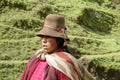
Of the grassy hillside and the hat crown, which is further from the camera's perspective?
the grassy hillside

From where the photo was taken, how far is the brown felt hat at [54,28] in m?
3.32

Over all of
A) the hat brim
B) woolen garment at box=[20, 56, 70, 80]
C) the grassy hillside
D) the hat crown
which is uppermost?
the hat crown

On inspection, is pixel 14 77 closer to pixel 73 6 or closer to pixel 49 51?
pixel 49 51

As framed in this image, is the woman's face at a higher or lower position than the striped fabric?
higher

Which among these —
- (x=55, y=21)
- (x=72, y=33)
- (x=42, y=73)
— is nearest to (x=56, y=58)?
(x=42, y=73)

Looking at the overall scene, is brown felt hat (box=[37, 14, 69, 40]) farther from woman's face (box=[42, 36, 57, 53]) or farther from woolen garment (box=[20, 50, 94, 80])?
woolen garment (box=[20, 50, 94, 80])

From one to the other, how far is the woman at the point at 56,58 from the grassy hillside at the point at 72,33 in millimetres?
4222

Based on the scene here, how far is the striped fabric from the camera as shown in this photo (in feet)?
10.7

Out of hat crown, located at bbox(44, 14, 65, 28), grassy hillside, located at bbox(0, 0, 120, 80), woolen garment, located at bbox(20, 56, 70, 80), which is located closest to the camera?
woolen garment, located at bbox(20, 56, 70, 80)

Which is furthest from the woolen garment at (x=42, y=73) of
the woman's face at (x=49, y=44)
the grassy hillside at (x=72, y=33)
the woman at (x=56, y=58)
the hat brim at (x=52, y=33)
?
the grassy hillside at (x=72, y=33)

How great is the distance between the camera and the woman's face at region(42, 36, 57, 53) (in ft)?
11.0

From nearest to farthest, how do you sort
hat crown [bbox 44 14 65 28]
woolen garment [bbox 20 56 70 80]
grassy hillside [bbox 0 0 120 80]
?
woolen garment [bbox 20 56 70 80] → hat crown [bbox 44 14 65 28] → grassy hillside [bbox 0 0 120 80]

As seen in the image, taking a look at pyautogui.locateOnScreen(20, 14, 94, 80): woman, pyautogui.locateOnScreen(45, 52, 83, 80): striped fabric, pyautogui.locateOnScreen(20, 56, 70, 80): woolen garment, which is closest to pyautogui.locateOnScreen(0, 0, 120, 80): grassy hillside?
pyautogui.locateOnScreen(20, 56, 70, 80): woolen garment

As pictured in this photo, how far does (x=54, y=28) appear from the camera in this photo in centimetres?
337
